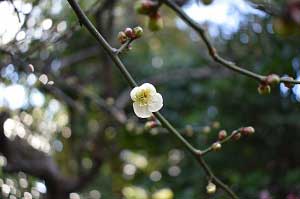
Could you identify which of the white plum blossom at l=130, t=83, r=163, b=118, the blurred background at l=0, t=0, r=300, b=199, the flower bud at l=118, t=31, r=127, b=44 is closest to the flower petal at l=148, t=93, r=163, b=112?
the white plum blossom at l=130, t=83, r=163, b=118

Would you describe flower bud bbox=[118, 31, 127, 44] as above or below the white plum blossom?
above

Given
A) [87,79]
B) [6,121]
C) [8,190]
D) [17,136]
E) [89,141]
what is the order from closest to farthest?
1. [8,190]
2. [6,121]
3. [17,136]
4. [89,141]
5. [87,79]

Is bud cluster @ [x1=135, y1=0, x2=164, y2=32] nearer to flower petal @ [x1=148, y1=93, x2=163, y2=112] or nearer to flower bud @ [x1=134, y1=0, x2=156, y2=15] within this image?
flower bud @ [x1=134, y1=0, x2=156, y2=15]

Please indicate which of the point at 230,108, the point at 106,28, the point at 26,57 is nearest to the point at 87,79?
the point at 106,28

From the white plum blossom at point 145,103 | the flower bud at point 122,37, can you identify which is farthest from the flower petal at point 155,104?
the flower bud at point 122,37

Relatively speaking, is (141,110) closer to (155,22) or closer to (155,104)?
(155,104)

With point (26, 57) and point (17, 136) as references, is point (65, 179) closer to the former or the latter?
point (17, 136)
